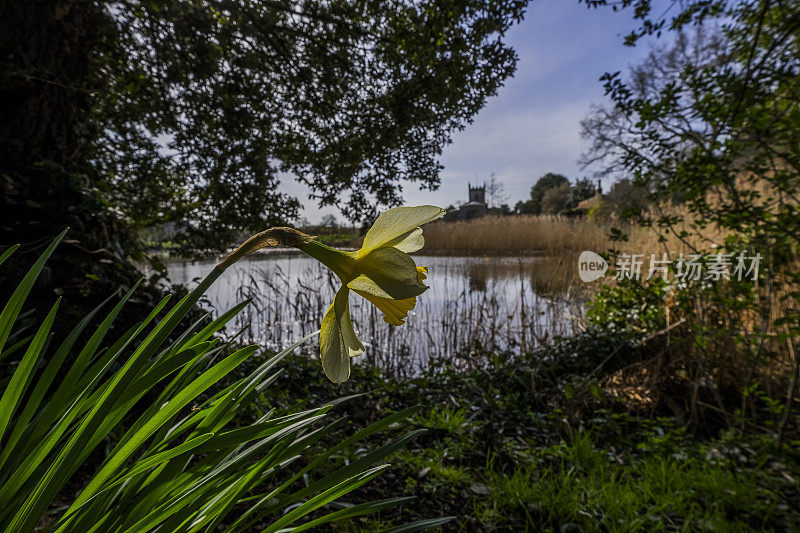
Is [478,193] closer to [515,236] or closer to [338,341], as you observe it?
[515,236]

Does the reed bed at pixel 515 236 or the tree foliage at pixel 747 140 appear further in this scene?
the reed bed at pixel 515 236

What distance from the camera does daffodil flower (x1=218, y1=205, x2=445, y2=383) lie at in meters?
0.42

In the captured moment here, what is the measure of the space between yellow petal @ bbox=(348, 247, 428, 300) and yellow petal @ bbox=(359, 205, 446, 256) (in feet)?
0.05

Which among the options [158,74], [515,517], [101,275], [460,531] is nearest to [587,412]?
[515,517]

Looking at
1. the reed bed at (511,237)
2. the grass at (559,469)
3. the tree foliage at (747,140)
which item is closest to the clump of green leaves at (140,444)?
the grass at (559,469)

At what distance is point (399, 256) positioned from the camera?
16.7 inches

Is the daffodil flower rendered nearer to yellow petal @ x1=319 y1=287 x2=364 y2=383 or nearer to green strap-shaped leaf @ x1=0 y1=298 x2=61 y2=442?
yellow petal @ x1=319 y1=287 x2=364 y2=383

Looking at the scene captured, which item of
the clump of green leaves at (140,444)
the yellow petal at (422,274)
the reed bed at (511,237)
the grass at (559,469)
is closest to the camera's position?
the clump of green leaves at (140,444)

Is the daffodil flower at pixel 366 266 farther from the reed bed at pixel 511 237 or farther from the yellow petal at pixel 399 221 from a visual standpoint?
the reed bed at pixel 511 237

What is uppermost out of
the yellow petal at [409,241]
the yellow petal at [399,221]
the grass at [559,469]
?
the yellow petal at [399,221]

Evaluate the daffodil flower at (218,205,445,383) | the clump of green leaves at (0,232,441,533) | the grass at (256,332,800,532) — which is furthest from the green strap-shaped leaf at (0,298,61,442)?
the grass at (256,332,800,532)

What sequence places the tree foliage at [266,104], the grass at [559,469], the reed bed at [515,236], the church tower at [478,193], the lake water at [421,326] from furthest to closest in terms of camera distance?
1. the reed bed at [515,236]
2. the church tower at [478,193]
3. the lake water at [421,326]
4. the tree foliage at [266,104]
5. the grass at [559,469]

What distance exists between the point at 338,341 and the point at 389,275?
115 millimetres

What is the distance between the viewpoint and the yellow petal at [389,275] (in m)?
0.41
